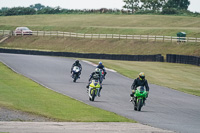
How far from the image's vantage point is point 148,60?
5878 cm

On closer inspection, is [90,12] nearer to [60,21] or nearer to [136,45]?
[60,21]

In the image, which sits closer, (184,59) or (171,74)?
(171,74)

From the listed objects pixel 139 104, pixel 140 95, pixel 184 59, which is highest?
pixel 140 95

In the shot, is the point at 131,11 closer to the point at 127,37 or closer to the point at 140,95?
the point at 127,37

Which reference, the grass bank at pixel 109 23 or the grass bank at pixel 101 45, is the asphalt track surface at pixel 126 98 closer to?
the grass bank at pixel 101 45

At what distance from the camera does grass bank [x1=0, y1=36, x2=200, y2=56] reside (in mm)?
70250

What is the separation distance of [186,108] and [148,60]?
116 ft

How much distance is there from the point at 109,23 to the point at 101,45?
3209 centimetres

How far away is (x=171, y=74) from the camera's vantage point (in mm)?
45469

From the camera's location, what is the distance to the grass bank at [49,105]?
59.3ft

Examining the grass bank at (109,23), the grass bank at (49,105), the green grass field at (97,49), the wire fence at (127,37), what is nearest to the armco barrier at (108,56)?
the green grass field at (97,49)

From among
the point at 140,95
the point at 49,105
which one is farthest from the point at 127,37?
the point at 49,105

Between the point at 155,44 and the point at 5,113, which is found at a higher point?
the point at 5,113

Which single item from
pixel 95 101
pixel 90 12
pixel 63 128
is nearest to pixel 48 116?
pixel 63 128
